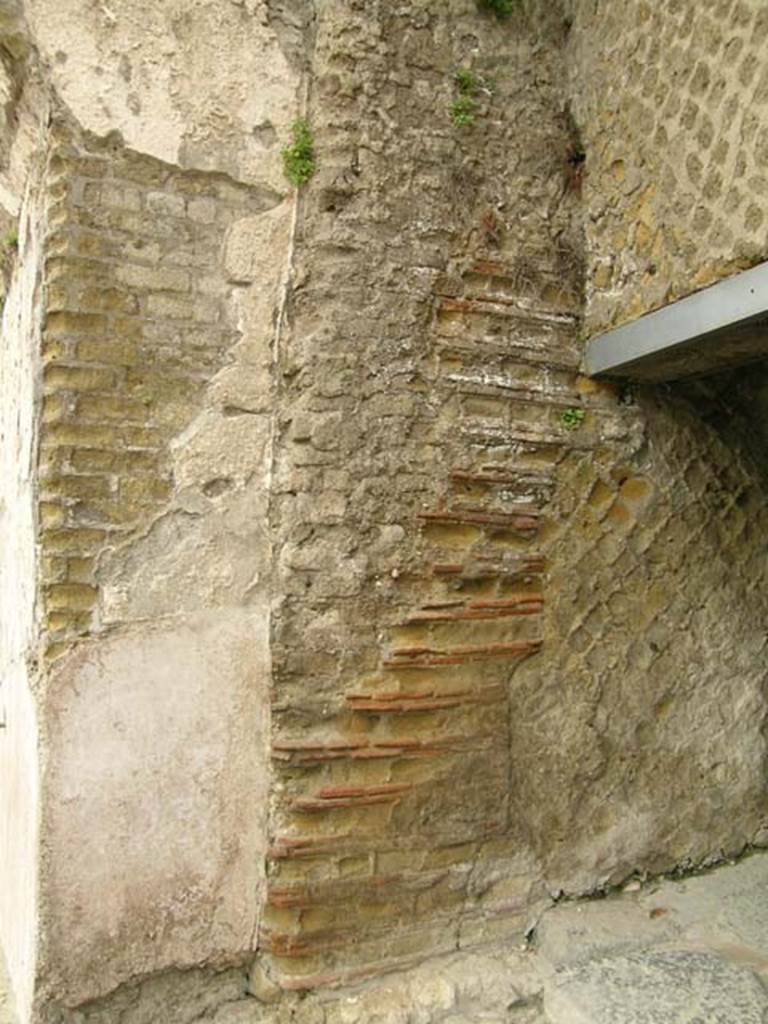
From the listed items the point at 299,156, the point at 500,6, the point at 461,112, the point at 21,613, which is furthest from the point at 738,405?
the point at 21,613

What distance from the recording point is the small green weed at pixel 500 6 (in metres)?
2.95

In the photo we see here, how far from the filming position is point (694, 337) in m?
2.55

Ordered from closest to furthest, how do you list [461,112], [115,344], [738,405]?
[115,344]
[461,112]
[738,405]

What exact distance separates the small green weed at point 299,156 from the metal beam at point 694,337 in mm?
1061

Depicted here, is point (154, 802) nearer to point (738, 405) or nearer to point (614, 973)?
point (614, 973)

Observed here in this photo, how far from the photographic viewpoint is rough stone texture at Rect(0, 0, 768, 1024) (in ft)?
8.13

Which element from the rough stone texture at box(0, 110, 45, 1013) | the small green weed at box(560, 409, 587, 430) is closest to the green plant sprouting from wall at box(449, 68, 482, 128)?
the small green weed at box(560, 409, 587, 430)

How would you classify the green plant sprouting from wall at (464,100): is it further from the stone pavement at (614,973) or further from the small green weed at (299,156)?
the stone pavement at (614,973)

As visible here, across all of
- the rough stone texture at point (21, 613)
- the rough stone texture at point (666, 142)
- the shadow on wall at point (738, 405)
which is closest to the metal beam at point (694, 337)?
the rough stone texture at point (666, 142)

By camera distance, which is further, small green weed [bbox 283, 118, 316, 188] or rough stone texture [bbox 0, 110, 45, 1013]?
small green weed [bbox 283, 118, 316, 188]

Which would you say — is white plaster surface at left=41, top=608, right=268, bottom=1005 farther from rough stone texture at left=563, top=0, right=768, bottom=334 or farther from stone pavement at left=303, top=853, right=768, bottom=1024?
rough stone texture at left=563, top=0, right=768, bottom=334

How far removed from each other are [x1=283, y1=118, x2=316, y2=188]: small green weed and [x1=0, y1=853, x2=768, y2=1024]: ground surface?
2.40 metres

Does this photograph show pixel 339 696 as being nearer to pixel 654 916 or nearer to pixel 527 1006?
pixel 527 1006

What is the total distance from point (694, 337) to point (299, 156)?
128 cm
